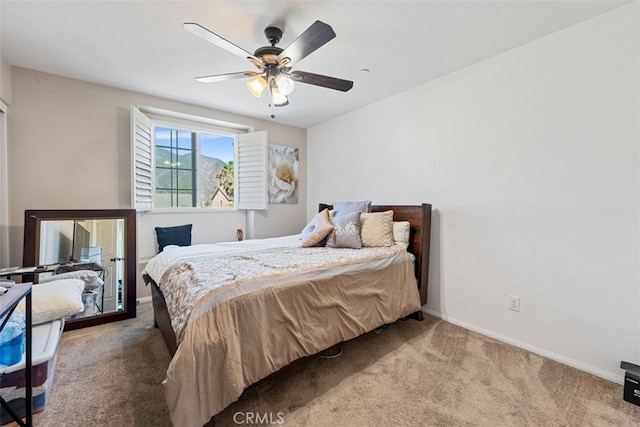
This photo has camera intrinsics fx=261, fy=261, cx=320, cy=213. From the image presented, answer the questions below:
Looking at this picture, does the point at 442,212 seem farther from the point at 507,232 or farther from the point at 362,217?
the point at 362,217

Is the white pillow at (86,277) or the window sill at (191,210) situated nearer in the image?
the white pillow at (86,277)

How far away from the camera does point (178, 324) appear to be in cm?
135

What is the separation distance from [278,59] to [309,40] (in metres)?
0.36

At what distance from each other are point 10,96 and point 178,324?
2.90m

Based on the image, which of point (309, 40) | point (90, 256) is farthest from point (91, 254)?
point (309, 40)

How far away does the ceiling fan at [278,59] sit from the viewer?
1508 millimetres

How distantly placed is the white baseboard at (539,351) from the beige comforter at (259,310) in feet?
1.71

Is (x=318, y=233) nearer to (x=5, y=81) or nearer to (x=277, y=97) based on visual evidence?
(x=277, y=97)

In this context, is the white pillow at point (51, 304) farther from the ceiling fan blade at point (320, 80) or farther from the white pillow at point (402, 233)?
the white pillow at point (402, 233)

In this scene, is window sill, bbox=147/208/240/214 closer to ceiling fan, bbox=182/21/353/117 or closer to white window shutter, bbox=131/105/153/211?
white window shutter, bbox=131/105/153/211

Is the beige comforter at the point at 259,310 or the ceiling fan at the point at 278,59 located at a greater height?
the ceiling fan at the point at 278,59

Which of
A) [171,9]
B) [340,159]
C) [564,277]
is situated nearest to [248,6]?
[171,9]

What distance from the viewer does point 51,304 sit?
6.09 feet

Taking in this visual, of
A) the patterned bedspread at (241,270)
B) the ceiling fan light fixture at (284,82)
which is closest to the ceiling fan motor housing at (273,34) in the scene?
the ceiling fan light fixture at (284,82)
